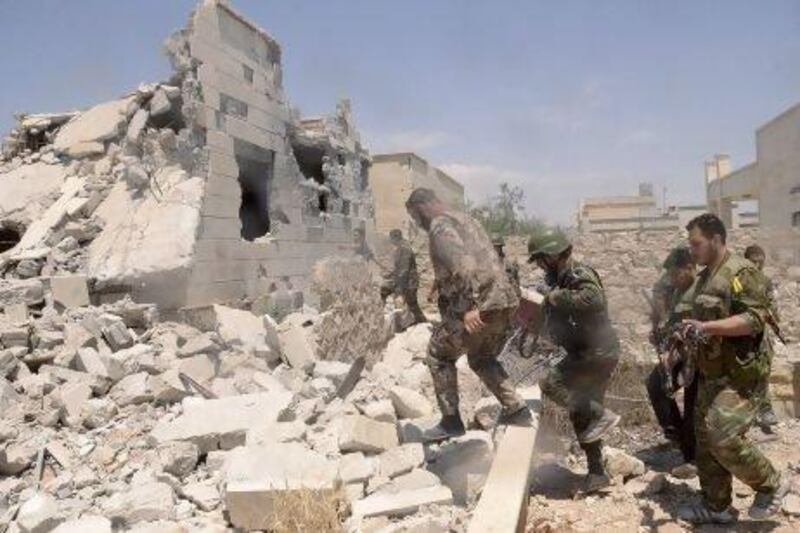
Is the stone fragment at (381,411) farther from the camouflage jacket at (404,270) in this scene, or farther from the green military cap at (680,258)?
the camouflage jacket at (404,270)

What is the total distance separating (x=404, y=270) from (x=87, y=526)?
20.6 ft

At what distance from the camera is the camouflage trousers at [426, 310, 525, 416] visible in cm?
376

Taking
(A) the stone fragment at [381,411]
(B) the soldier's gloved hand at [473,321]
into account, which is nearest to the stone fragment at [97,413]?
(A) the stone fragment at [381,411]

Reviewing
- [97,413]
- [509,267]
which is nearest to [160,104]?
[97,413]

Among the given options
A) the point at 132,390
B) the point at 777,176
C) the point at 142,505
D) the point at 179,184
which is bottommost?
the point at 142,505

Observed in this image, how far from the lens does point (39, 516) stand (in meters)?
3.30

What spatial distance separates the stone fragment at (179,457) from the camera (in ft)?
12.8

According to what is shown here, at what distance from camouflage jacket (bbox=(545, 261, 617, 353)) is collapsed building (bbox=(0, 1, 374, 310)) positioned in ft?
13.5

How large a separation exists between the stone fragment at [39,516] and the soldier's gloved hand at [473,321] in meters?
2.29

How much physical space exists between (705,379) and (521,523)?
45.1 inches

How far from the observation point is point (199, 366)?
5.43 metres

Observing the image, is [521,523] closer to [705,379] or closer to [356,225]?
[705,379]

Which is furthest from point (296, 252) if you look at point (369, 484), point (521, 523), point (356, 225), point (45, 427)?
point (521, 523)

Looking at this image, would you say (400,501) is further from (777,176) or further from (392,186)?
(777,176)
